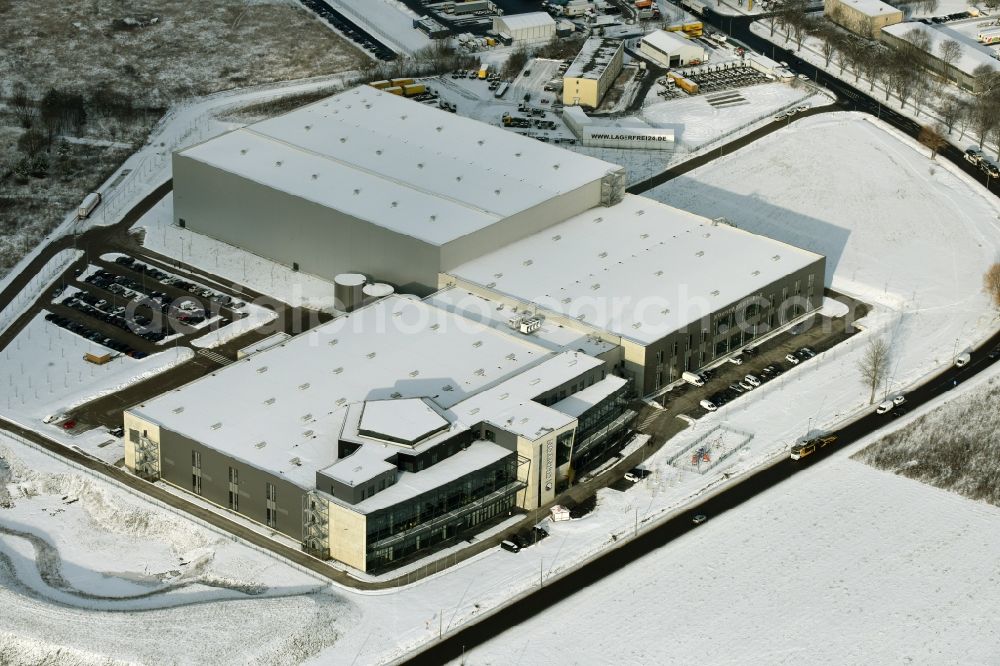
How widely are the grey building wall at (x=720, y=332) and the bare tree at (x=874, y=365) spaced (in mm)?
8367

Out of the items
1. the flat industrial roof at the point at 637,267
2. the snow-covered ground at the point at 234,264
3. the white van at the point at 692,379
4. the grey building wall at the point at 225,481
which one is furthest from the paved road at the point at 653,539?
the snow-covered ground at the point at 234,264

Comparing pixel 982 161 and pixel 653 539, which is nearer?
pixel 653 539

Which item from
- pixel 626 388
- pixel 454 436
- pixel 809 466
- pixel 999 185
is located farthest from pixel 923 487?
pixel 999 185

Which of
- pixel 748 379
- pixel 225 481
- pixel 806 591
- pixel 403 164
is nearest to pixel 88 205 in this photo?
pixel 403 164

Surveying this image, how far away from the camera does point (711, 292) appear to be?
145250 millimetres

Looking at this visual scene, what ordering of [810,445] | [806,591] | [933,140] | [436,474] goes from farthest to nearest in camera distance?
[933,140]
[810,445]
[436,474]
[806,591]

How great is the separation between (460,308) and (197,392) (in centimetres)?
2554

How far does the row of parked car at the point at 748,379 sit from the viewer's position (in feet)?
452

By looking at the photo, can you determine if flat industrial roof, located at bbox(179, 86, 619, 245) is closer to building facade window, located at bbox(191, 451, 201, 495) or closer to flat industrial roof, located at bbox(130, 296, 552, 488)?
flat industrial roof, located at bbox(130, 296, 552, 488)

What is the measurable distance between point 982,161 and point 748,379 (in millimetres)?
59127

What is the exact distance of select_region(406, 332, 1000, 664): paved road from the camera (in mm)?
108625

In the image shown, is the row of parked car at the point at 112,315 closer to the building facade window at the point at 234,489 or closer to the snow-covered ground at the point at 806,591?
the building facade window at the point at 234,489

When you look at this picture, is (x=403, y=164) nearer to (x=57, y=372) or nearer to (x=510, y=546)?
(x=57, y=372)

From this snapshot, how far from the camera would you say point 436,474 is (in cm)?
11869
